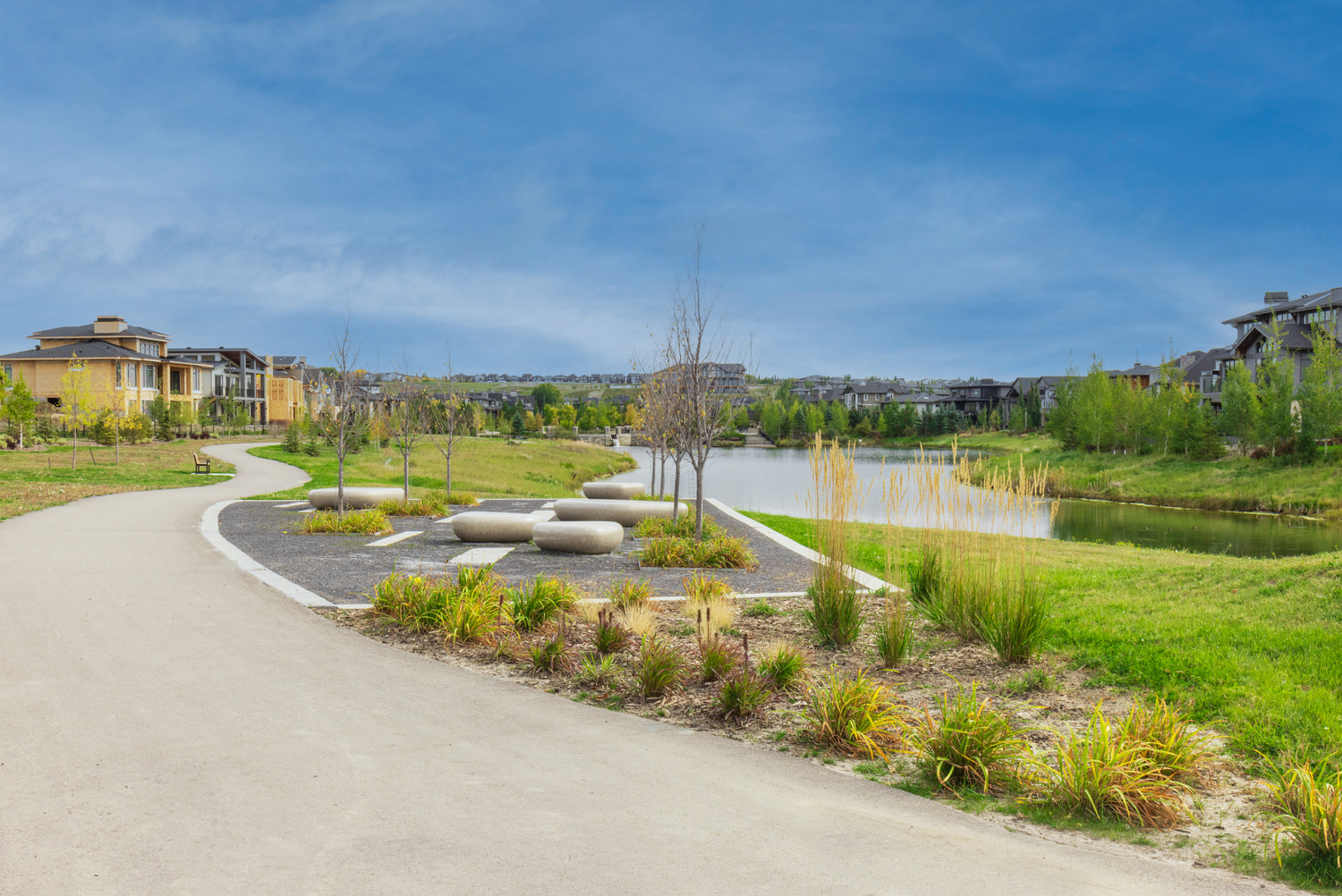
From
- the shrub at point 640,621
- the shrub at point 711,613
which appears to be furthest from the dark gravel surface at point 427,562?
the shrub at point 640,621

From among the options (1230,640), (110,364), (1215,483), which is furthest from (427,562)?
(110,364)

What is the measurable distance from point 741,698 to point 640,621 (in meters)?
1.81

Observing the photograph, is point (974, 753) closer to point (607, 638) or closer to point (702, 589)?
point (607, 638)

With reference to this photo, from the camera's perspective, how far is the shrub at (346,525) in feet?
45.5

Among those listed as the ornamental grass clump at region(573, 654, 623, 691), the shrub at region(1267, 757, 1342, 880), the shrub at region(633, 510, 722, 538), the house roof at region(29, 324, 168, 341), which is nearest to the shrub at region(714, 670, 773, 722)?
the ornamental grass clump at region(573, 654, 623, 691)

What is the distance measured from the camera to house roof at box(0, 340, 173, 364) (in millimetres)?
52031

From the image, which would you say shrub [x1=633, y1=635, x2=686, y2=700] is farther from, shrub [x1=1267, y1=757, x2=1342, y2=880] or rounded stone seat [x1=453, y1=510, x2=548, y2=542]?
rounded stone seat [x1=453, y1=510, x2=548, y2=542]

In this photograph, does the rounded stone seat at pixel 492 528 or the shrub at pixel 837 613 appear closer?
the shrub at pixel 837 613

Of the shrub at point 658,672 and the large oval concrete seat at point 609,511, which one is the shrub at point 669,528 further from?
the shrub at point 658,672

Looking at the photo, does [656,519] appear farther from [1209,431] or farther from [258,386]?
[258,386]

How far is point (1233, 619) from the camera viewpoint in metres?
6.52

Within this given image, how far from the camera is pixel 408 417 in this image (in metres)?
19.6

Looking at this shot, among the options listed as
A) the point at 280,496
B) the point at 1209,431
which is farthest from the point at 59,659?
the point at 1209,431

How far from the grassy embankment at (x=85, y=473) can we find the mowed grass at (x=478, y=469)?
374 cm
